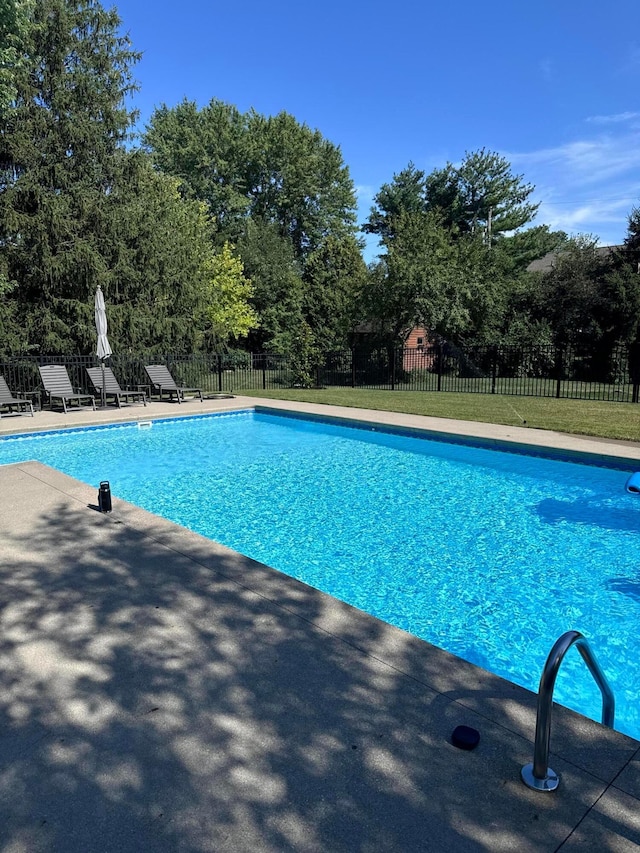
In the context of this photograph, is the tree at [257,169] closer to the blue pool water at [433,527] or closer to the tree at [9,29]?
the tree at [9,29]

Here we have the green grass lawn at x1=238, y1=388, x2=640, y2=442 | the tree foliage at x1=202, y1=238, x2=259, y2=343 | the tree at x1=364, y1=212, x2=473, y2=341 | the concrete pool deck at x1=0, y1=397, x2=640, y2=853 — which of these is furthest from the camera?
the tree foliage at x1=202, y1=238, x2=259, y2=343

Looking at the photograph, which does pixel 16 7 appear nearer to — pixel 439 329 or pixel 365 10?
pixel 365 10

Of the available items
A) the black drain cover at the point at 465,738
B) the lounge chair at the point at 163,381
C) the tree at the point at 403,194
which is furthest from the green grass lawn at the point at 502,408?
the tree at the point at 403,194

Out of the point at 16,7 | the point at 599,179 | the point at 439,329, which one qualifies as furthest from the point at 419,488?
the point at 599,179

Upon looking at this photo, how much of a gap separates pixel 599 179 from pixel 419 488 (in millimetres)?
28788

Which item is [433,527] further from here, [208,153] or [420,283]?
[208,153]

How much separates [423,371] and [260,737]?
22594mm

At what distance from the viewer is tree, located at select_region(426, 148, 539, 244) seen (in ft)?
105

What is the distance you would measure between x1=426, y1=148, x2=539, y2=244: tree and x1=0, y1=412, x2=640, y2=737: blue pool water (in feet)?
86.7

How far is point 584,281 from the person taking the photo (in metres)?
23.9

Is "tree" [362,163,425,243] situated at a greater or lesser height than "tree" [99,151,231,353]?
greater

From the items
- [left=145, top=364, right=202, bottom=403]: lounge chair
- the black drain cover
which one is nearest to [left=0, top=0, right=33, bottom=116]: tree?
[left=145, top=364, right=202, bottom=403]: lounge chair

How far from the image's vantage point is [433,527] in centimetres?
597

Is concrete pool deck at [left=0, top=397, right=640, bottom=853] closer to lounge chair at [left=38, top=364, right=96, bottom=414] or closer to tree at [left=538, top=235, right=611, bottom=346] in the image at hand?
lounge chair at [left=38, top=364, right=96, bottom=414]
